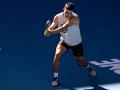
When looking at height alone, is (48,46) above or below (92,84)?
above

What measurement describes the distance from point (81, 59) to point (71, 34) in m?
0.68

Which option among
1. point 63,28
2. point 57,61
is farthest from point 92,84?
point 63,28

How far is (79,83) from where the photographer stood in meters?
9.77

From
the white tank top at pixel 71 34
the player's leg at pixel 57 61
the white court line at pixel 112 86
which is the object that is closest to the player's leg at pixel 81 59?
the white tank top at pixel 71 34

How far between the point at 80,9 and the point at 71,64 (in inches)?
144

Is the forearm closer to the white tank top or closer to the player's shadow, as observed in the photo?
the white tank top

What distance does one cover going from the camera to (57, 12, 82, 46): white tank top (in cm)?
939

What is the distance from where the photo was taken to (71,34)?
9.42 metres

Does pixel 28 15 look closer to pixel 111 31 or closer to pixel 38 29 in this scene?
pixel 38 29

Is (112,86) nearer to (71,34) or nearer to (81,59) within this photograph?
(81,59)

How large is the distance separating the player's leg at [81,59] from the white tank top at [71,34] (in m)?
0.12

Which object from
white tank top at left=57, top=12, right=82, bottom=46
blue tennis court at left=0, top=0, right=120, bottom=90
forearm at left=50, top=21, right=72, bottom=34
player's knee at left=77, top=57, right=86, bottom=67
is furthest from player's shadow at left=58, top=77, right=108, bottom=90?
forearm at left=50, top=21, right=72, bottom=34

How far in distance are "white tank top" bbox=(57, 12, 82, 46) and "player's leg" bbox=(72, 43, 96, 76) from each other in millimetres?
123

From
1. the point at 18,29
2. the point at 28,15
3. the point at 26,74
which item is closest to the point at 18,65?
the point at 26,74
